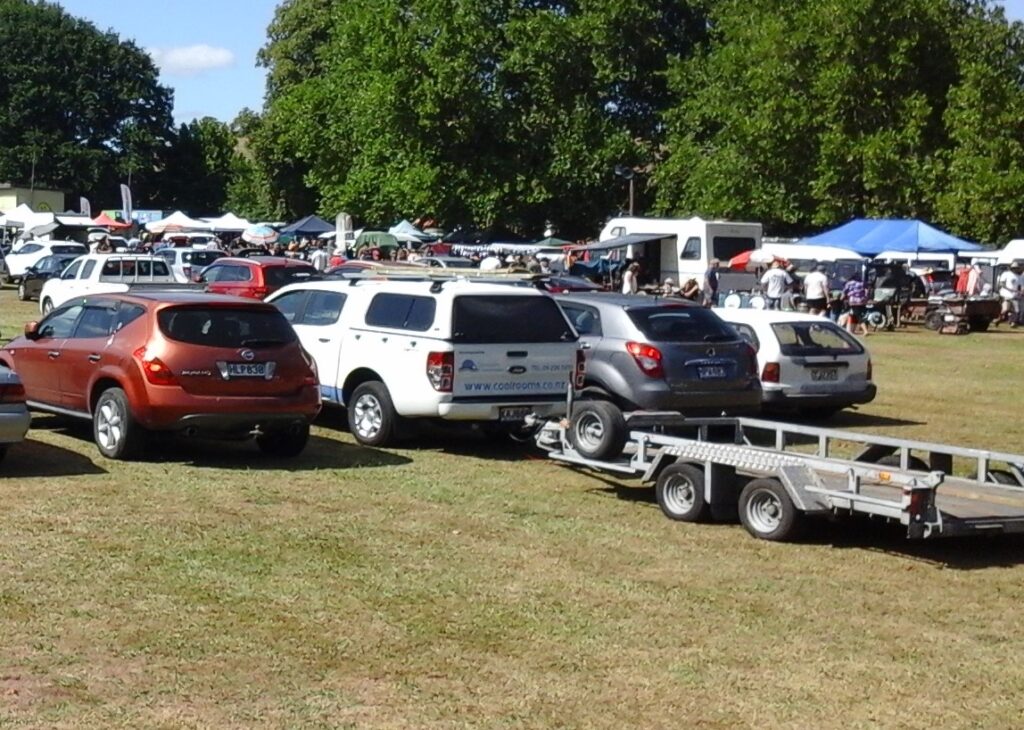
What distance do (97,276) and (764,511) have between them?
2370 cm

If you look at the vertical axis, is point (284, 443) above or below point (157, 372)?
below

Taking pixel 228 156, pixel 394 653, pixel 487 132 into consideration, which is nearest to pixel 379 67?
pixel 487 132

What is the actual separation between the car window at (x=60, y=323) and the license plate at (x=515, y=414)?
13.2ft

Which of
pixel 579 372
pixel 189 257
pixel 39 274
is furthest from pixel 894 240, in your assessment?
pixel 579 372

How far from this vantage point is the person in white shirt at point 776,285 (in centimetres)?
3575

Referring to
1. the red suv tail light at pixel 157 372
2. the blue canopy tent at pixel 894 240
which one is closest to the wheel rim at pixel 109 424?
the red suv tail light at pixel 157 372

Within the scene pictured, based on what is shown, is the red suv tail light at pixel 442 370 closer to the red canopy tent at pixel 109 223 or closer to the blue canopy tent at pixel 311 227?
the blue canopy tent at pixel 311 227

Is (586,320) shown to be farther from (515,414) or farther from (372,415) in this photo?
(372,415)

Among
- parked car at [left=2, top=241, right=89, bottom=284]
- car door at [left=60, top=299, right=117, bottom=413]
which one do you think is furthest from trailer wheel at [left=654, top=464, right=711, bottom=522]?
parked car at [left=2, top=241, right=89, bottom=284]

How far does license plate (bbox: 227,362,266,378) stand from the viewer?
45.0 feet

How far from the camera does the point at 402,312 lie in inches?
604

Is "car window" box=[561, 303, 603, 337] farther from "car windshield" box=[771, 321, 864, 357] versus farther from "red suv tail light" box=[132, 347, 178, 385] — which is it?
"red suv tail light" box=[132, 347, 178, 385]

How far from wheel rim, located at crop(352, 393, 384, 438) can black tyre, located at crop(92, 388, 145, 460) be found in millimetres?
2455

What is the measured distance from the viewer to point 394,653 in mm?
7984
